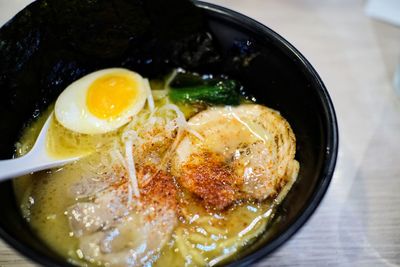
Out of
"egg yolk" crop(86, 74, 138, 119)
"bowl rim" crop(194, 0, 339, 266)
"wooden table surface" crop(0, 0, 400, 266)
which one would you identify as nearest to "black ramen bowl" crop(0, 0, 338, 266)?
"bowl rim" crop(194, 0, 339, 266)

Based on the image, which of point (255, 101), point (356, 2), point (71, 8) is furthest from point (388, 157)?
point (71, 8)

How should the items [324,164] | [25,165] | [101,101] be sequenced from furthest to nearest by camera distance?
[101,101]
[25,165]
[324,164]

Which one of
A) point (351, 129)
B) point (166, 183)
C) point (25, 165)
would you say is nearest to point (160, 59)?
point (166, 183)

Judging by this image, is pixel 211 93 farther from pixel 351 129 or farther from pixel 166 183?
pixel 351 129

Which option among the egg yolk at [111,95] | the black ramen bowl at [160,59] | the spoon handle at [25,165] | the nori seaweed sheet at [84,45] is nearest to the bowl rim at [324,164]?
the black ramen bowl at [160,59]

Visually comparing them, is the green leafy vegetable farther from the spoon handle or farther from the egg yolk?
the spoon handle
